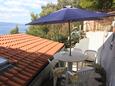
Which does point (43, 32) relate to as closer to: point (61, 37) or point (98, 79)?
point (61, 37)

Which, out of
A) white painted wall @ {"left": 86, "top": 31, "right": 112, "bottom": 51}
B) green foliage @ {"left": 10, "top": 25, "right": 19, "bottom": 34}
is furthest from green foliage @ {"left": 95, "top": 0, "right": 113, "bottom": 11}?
green foliage @ {"left": 10, "top": 25, "right": 19, "bottom": 34}

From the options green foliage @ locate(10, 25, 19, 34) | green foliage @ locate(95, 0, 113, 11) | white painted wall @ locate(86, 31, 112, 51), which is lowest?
green foliage @ locate(10, 25, 19, 34)

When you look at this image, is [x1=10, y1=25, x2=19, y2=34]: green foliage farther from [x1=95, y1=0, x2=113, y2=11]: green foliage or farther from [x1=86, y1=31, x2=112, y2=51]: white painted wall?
[x1=86, y1=31, x2=112, y2=51]: white painted wall

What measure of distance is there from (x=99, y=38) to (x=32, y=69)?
9.47 metres

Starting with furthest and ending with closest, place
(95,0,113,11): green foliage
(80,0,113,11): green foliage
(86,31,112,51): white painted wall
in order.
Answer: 1. (95,0,113,11): green foliage
2. (80,0,113,11): green foliage
3. (86,31,112,51): white painted wall

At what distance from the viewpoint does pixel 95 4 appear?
2223cm

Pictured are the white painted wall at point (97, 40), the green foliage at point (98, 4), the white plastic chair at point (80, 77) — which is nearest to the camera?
the white plastic chair at point (80, 77)

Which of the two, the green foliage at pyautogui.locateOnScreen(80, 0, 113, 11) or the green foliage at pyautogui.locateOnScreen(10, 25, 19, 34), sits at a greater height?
the green foliage at pyautogui.locateOnScreen(80, 0, 113, 11)

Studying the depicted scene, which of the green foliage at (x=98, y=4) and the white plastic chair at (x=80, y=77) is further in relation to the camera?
the green foliage at (x=98, y=4)

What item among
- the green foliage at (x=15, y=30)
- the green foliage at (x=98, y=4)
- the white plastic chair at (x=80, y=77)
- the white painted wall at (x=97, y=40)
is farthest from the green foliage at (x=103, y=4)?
the green foliage at (x=15, y=30)

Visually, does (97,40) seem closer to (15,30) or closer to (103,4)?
(103,4)

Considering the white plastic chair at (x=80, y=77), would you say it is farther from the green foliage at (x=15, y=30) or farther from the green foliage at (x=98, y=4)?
the green foliage at (x=15, y=30)

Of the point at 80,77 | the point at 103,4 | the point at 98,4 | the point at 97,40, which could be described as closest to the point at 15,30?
the point at 98,4

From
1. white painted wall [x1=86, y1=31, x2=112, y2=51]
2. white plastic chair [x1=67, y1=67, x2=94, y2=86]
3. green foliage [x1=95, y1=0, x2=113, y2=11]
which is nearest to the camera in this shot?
white plastic chair [x1=67, y1=67, x2=94, y2=86]
